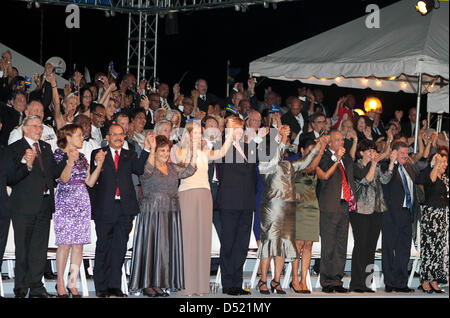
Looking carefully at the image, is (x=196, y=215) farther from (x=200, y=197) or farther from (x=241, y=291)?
(x=241, y=291)

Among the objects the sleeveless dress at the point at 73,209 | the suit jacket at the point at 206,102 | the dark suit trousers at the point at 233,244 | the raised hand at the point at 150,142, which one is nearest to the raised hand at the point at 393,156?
the dark suit trousers at the point at 233,244

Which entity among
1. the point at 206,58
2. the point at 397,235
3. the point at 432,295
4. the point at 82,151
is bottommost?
the point at 432,295

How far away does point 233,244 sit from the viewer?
8.45 meters

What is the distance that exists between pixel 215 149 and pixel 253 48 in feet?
36.2

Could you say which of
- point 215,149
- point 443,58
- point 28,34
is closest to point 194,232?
point 215,149

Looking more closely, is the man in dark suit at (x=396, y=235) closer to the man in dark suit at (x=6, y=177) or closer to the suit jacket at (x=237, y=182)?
the suit jacket at (x=237, y=182)

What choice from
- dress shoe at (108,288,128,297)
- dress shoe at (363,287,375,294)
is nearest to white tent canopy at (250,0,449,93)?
dress shoe at (363,287,375,294)

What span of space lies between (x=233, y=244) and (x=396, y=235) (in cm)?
211

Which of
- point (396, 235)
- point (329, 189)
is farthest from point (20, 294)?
point (396, 235)

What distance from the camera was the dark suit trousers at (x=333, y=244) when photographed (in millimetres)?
8875
